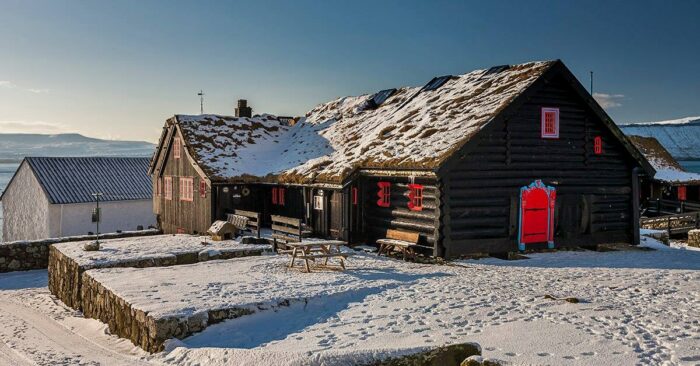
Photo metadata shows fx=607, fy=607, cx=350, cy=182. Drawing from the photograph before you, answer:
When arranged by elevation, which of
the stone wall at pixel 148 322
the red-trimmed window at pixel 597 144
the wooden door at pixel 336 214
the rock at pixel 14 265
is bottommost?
the rock at pixel 14 265

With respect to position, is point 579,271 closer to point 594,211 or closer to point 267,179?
point 594,211

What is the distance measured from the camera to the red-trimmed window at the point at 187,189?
29370 millimetres

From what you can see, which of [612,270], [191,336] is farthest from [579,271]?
[191,336]

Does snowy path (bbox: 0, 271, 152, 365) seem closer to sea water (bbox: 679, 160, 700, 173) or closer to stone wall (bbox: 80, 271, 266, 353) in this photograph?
stone wall (bbox: 80, 271, 266, 353)

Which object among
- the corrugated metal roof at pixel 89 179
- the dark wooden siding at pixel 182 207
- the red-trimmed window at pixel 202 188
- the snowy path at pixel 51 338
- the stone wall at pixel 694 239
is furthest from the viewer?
the corrugated metal roof at pixel 89 179

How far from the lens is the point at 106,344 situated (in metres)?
13.6

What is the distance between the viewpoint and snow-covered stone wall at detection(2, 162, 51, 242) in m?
36.9

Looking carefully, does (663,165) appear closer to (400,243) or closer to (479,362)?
(400,243)

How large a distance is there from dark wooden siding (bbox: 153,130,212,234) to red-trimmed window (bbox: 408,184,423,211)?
1104 cm

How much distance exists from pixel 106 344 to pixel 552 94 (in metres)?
16.0

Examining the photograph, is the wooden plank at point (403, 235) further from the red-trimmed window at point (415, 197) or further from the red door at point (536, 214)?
the red door at point (536, 214)

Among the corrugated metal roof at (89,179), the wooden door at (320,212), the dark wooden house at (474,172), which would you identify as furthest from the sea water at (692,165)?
the wooden door at (320,212)

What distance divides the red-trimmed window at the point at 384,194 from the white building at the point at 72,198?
69.2 feet

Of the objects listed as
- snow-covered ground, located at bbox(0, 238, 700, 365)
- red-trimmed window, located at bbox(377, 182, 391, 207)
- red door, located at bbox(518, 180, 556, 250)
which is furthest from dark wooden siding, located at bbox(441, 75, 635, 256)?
red-trimmed window, located at bbox(377, 182, 391, 207)
